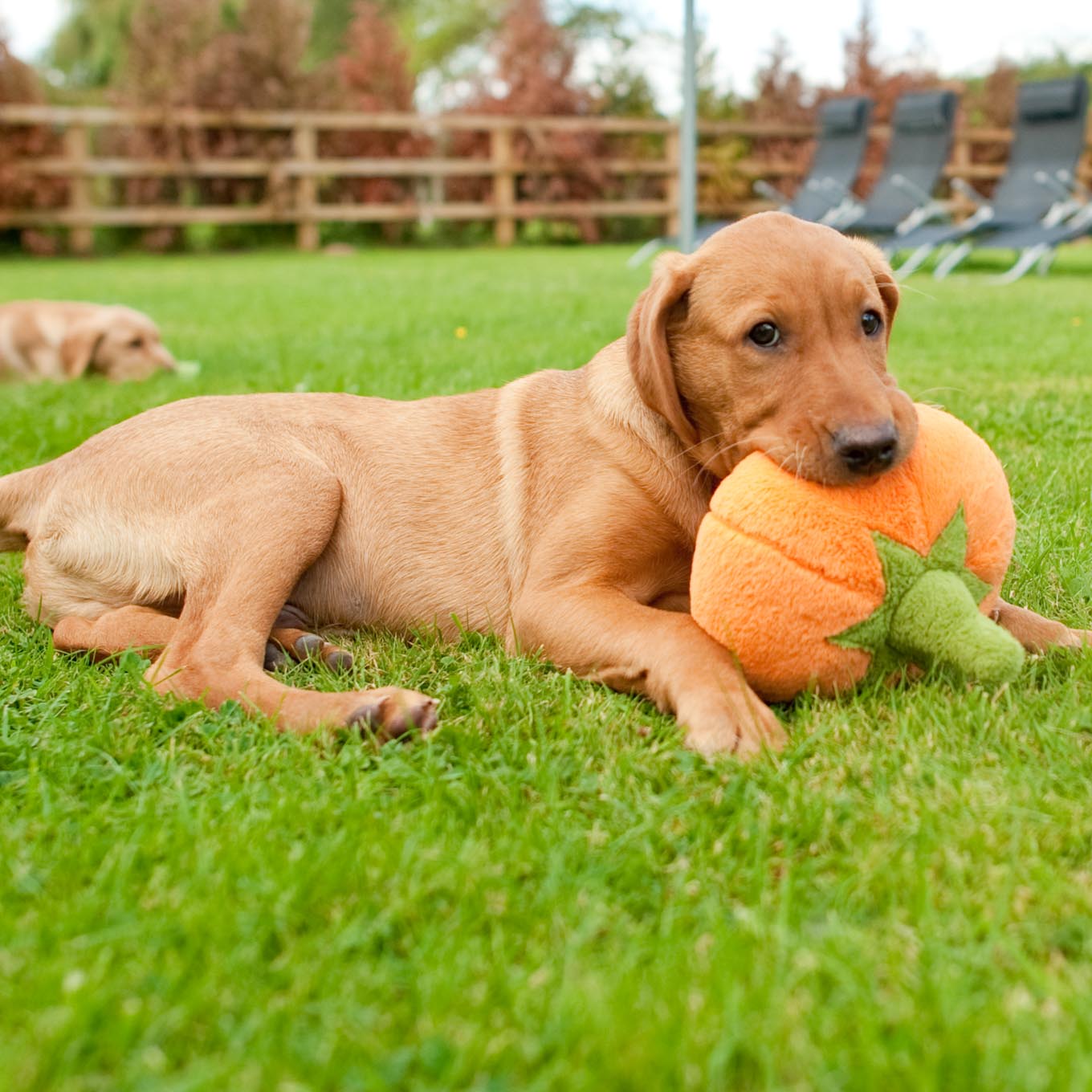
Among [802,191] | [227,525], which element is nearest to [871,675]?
[227,525]

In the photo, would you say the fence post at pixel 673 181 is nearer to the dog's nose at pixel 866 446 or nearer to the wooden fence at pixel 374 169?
the wooden fence at pixel 374 169

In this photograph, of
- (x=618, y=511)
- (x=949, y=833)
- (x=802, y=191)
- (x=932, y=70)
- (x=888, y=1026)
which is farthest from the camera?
(x=932, y=70)

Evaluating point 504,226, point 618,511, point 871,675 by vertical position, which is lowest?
point 504,226

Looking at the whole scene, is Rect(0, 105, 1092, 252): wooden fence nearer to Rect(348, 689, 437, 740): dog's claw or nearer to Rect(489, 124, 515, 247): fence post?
Rect(489, 124, 515, 247): fence post

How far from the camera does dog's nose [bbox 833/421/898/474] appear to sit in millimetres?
2584

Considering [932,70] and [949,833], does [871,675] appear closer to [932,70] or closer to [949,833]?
[949,833]

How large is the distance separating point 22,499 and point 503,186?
924 inches

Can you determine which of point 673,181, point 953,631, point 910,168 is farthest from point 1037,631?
point 673,181

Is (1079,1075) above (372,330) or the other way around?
above

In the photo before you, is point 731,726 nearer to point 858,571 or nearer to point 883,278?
point 858,571

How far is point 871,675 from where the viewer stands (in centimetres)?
275

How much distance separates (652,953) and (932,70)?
1470 inches

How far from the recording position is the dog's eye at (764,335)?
292cm

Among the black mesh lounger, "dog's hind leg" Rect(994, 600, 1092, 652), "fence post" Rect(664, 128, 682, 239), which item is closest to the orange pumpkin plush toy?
"dog's hind leg" Rect(994, 600, 1092, 652)
